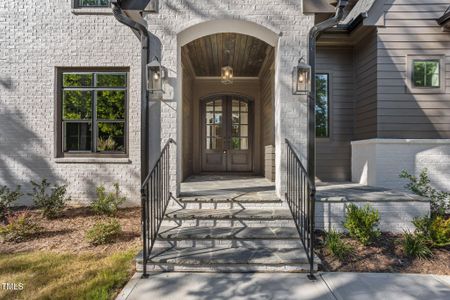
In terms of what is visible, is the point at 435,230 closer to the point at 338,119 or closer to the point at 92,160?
the point at 338,119

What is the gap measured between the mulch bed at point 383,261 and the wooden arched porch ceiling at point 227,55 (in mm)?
3752

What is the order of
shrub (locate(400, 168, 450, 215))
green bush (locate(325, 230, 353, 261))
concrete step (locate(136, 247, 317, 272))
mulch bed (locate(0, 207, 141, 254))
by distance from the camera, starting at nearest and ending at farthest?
concrete step (locate(136, 247, 317, 272)) → green bush (locate(325, 230, 353, 261)) → mulch bed (locate(0, 207, 141, 254)) → shrub (locate(400, 168, 450, 215))

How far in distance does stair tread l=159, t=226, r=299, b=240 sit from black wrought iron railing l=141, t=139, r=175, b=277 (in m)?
0.20

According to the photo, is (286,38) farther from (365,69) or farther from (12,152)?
(12,152)

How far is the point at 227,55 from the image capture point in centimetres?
598

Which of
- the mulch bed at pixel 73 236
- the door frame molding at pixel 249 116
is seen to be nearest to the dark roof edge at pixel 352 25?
the door frame molding at pixel 249 116

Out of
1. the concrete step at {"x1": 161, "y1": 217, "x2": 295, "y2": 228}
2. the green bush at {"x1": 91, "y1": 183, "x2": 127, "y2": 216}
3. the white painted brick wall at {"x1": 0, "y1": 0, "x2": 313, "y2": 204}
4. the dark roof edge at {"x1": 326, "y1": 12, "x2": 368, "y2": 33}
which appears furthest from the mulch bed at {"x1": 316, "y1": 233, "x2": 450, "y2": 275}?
the dark roof edge at {"x1": 326, "y1": 12, "x2": 368, "y2": 33}

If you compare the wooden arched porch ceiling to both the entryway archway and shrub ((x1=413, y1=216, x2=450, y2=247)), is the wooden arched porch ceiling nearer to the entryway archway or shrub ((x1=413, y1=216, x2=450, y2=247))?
the entryway archway

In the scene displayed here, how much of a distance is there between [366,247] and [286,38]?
3030mm

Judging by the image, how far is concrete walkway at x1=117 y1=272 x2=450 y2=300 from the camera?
259cm

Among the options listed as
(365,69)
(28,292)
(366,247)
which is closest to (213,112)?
(365,69)

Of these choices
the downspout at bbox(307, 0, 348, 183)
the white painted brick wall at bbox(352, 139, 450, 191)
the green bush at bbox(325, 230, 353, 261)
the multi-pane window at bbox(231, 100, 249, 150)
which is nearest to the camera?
the green bush at bbox(325, 230, 353, 261)

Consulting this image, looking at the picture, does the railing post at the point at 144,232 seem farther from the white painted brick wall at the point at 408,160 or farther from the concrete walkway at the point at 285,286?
the white painted brick wall at the point at 408,160

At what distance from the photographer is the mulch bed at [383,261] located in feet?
10.3
